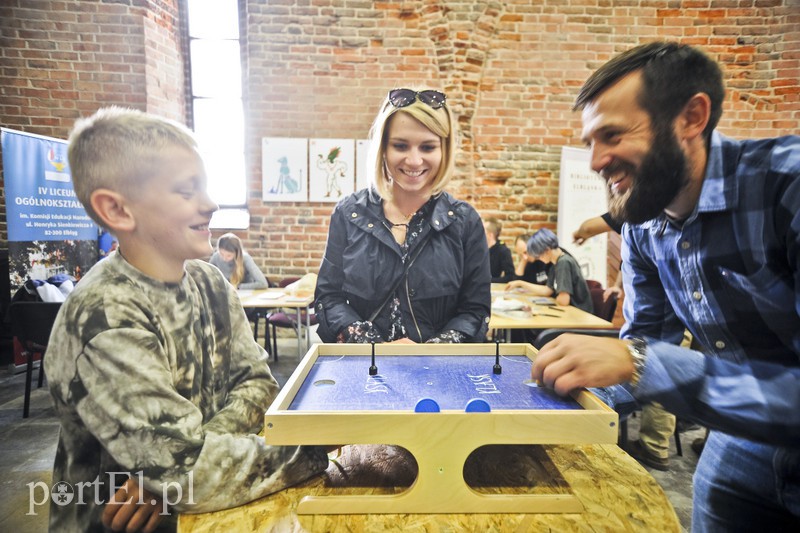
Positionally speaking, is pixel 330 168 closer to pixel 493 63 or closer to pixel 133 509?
pixel 493 63

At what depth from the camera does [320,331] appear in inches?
64.5

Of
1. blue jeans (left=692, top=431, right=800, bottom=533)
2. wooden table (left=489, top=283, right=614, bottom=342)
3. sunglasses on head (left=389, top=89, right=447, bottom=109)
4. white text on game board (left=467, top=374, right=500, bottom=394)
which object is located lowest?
wooden table (left=489, top=283, right=614, bottom=342)

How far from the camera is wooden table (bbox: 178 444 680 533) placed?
78cm

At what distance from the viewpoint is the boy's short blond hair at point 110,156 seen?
34.3 inches

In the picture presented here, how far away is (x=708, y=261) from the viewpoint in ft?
3.44

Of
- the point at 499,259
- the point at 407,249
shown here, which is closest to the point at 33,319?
the point at 407,249

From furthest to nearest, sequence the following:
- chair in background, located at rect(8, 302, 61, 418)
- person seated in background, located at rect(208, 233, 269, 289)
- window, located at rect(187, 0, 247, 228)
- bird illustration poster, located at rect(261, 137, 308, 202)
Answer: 1. window, located at rect(187, 0, 247, 228)
2. bird illustration poster, located at rect(261, 137, 308, 202)
3. person seated in background, located at rect(208, 233, 269, 289)
4. chair in background, located at rect(8, 302, 61, 418)

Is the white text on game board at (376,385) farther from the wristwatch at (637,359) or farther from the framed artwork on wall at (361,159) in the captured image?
the framed artwork on wall at (361,159)

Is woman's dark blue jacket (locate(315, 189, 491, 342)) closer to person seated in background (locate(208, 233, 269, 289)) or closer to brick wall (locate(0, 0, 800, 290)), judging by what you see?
person seated in background (locate(208, 233, 269, 289))

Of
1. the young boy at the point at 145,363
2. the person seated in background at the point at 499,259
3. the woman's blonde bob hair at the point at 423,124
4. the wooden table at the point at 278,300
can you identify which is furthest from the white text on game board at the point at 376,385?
the person seated in background at the point at 499,259

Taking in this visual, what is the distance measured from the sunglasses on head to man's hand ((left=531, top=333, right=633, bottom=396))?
996 millimetres

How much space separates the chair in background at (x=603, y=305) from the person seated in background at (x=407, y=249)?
2861 mm

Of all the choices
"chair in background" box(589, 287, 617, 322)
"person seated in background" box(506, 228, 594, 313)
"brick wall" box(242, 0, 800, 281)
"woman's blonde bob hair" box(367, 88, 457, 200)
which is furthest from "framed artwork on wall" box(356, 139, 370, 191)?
"woman's blonde bob hair" box(367, 88, 457, 200)

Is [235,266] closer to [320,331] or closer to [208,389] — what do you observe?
[320,331]
